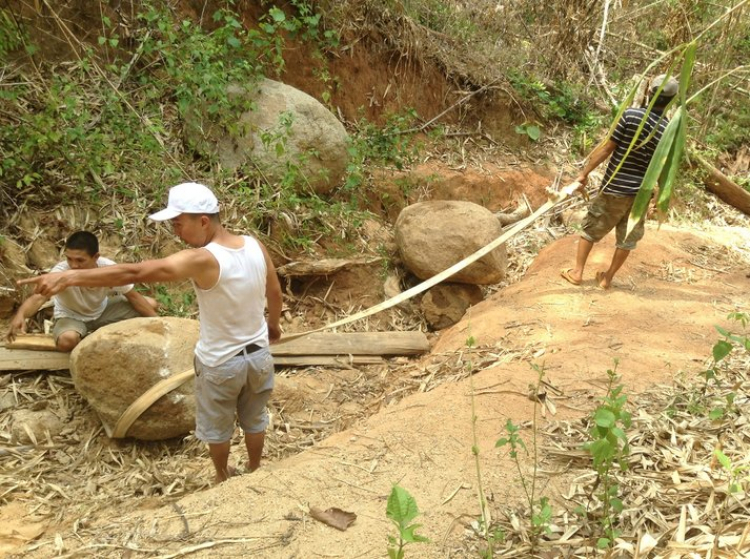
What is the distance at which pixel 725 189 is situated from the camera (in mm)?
8227

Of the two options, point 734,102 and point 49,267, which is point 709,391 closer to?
point 49,267

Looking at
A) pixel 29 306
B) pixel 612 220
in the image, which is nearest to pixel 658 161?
pixel 612 220

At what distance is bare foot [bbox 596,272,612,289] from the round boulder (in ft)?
4.20

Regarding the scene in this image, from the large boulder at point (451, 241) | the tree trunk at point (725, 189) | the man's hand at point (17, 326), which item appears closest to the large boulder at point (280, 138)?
the large boulder at point (451, 241)

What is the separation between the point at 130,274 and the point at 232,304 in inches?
21.0

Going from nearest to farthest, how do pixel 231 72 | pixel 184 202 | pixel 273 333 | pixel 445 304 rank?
1. pixel 184 202
2. pixel 273 333
3. pixel 231 72
4. pixel 445 304

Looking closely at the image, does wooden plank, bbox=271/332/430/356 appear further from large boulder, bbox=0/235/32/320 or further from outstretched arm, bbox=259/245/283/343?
large boulder, bbox=0/235/32/320

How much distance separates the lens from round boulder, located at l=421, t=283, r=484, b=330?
246 inches

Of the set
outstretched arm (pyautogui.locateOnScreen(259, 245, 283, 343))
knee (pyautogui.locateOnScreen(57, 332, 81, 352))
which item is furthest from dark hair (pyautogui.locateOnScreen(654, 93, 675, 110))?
knee (pyautogui.locateOnScreen(57, 332, 81, 352))

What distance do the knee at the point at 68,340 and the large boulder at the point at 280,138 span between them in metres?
2.45

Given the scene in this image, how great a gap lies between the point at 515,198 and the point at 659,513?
651cm

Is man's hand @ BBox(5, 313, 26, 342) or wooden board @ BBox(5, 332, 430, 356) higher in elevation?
man's hand @ BBox(5, 313, 26, 342)

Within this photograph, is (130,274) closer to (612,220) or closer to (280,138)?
(280,138)

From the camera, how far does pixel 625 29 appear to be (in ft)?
35.5
